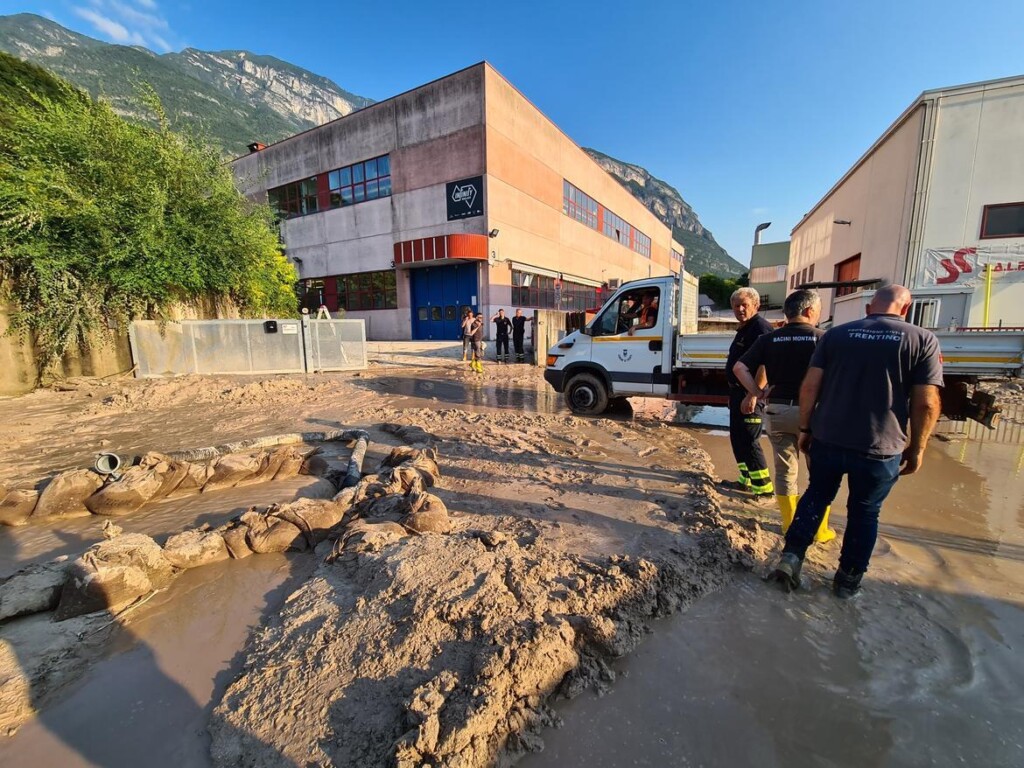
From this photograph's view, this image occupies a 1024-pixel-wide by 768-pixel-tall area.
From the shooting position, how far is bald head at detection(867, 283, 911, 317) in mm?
2701

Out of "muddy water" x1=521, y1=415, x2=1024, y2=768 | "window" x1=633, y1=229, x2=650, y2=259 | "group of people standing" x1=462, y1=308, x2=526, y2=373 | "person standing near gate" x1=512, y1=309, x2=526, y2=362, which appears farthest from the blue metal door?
"window" x1=633, y1=229, x2=650, y2=259

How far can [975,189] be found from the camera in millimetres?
11172

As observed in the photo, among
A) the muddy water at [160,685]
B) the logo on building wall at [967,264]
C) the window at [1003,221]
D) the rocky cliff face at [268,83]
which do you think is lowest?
the muddy water at [160,685]

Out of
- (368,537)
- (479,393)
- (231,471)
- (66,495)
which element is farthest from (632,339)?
(66,495)

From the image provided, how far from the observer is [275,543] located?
133 inches

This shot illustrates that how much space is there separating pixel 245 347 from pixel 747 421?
41.5ft

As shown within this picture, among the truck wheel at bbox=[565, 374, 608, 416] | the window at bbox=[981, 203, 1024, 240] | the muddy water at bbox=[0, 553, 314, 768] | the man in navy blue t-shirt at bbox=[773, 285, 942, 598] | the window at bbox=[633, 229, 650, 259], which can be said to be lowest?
the muddy water at bbox=[0, 553, 314, 768]

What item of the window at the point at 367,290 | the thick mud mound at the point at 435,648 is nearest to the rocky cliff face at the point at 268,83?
the window at the point at 367,290

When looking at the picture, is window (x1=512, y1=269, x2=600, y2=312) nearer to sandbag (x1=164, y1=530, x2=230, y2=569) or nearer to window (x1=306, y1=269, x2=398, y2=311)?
window (x1=306, y1=269, x2=398, y2=311)

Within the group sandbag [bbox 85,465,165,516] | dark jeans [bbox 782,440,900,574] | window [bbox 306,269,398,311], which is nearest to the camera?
dark jeans [bbox 782,440,900,574]

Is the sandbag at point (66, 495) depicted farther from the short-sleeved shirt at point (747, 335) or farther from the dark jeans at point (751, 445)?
the short-sleeved shirt at point (747, 335)

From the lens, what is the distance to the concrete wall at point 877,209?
12.0 m

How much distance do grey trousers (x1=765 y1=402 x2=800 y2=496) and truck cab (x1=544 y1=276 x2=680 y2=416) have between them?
11.0 feet

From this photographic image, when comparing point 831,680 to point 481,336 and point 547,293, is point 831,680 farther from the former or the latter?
point 547,293
